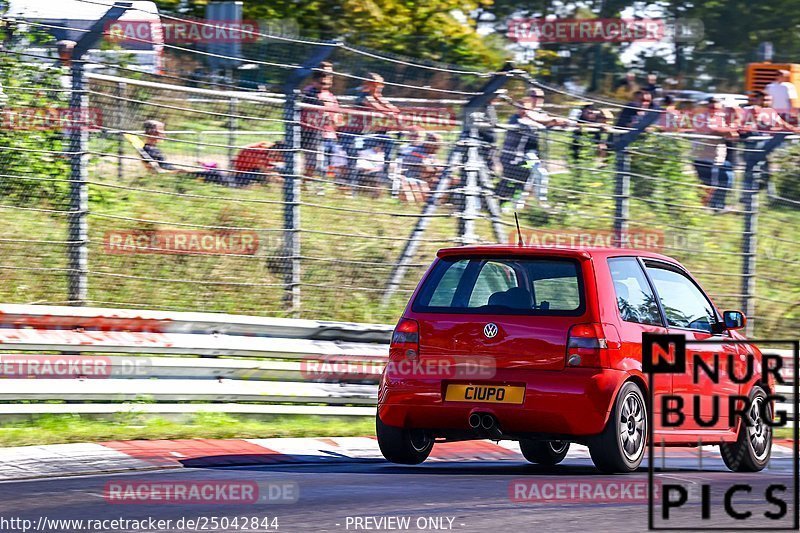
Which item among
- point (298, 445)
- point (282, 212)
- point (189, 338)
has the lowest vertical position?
point (298, 445)

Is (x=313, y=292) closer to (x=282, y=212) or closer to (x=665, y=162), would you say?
(x=282, y=212)

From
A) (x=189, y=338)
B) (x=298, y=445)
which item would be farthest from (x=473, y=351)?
(x=189, y=338)

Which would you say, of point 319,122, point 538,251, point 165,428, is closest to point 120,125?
point 319,122

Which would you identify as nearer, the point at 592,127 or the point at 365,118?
the point at 365,118

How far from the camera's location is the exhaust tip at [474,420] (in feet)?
29.2

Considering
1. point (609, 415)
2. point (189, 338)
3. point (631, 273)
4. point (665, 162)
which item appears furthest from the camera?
point (665, 162)

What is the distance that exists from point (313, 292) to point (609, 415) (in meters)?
5.13

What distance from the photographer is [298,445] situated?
34.6 ft

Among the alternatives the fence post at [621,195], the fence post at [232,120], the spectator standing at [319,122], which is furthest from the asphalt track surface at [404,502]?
the fence post at [621,195]

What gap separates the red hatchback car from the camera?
28.8ft

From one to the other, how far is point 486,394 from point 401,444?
85 centimetres

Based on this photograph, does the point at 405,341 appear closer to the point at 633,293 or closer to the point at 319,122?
the point at 633,293

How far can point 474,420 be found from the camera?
8.90 m

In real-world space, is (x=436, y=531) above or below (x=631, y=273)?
below
